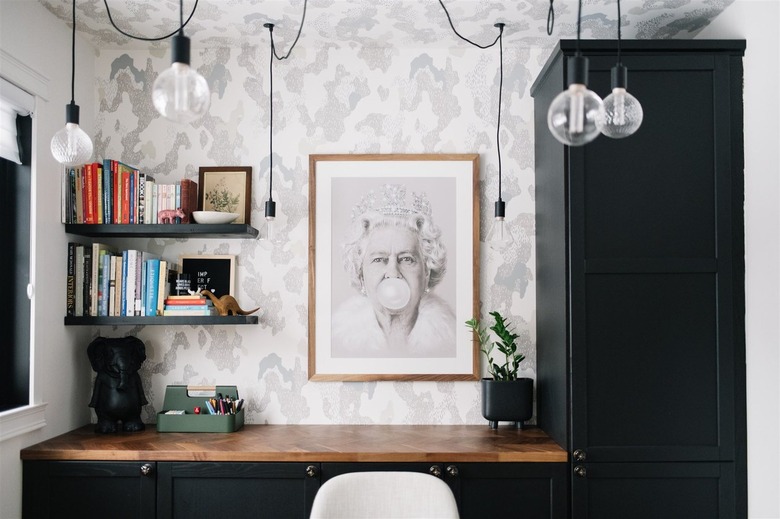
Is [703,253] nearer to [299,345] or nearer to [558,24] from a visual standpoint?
[558,24]

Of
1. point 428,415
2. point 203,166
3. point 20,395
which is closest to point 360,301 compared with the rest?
point 428,415

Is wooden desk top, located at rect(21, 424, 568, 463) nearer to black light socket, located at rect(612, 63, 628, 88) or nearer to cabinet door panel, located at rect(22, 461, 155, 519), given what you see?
cabinet door panel, located at rect(22, 461, 155, 519)

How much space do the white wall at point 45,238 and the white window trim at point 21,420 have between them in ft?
0.11

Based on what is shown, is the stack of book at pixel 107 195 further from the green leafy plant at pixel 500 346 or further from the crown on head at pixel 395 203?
the green leafy plant at pixel 500 346

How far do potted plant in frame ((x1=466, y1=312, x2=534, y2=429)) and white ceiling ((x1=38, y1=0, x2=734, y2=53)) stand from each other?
1.25m

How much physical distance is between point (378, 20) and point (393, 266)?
1.06m

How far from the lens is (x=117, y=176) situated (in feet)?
9.77

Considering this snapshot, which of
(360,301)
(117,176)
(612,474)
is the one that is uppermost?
(117,176)

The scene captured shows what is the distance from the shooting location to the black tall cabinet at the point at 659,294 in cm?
256

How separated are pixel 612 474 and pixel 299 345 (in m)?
1.44

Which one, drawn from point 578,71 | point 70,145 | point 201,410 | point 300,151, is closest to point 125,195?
point 300,151

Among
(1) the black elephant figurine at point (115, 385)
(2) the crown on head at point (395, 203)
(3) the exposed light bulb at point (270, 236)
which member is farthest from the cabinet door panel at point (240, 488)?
(2) the crown on head at point (395, 203)

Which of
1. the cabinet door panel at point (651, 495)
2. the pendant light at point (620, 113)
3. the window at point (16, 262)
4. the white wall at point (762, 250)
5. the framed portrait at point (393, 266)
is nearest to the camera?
the pendant light at point (620, 113)

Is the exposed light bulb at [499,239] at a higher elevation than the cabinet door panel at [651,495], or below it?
higher
